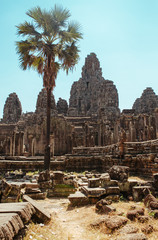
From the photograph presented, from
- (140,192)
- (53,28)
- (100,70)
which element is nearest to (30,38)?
(53,28)

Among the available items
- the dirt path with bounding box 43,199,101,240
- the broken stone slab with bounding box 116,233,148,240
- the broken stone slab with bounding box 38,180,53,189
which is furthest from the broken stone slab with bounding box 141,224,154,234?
the broken stone slab with bounding box 38,180,53,189

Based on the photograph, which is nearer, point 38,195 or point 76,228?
point 76,228

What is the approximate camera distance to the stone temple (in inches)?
478

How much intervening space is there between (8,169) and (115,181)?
11.1m

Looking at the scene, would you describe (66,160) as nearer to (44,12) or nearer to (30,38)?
(30,38)

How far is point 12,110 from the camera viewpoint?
70.9 metres

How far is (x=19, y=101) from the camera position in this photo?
76.3 metres

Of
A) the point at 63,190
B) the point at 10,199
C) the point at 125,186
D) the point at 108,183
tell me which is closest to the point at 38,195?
the point at 63,190

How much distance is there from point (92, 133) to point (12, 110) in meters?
52.8

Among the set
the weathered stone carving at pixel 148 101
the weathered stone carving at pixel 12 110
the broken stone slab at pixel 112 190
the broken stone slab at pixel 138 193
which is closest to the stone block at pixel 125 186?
the broken stone slab at pixel 112 190

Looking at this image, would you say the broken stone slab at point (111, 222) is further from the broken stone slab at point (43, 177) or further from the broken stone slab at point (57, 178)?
the broken stone slab at point (43, 177)

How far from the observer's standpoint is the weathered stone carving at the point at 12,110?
70188 mm

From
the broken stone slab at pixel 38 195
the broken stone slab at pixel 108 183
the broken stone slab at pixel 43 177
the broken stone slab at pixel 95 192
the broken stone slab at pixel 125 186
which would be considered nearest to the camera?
the broken stone slab at pixel 95 192

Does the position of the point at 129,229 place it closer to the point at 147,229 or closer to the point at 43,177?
the point at 147,229
